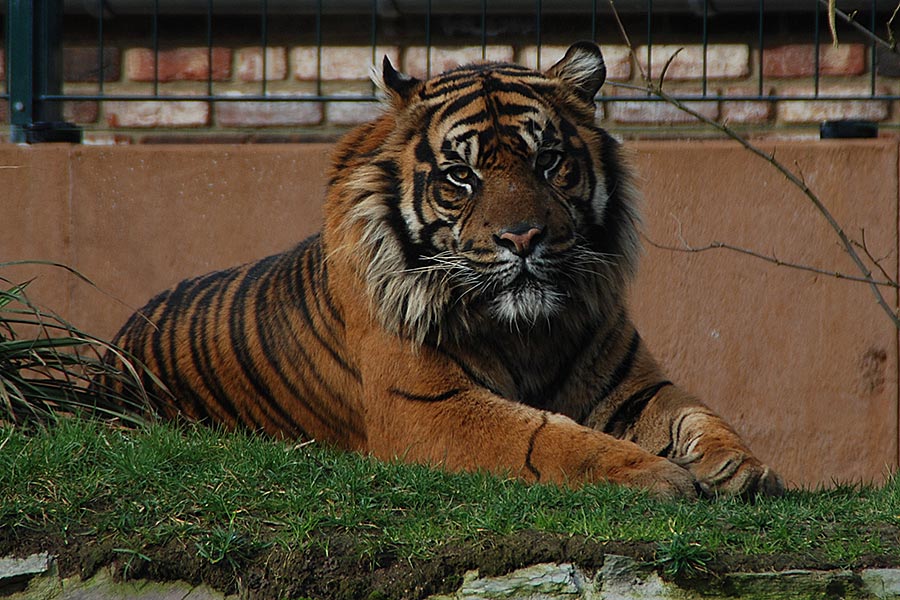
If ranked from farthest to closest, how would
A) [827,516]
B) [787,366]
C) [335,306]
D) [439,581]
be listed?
[787,366] → [335,306] → [827,516] → [439,581]

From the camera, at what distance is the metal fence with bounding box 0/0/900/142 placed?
20.1 feet

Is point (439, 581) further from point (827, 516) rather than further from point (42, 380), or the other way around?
point (42, 380)

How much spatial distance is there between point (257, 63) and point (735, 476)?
406cm

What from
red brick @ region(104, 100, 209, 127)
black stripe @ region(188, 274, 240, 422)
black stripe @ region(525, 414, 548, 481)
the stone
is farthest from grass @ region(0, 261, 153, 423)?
the stone

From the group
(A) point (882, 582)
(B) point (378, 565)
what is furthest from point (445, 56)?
(A) point (882, 582)

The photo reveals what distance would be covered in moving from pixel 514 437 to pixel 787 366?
1.99 meters

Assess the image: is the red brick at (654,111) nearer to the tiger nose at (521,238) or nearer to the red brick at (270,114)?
the red brick at (270,114)

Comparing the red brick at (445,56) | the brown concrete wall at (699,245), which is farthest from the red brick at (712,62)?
the brown concrete wall at (699,245)

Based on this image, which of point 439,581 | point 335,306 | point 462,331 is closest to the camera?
point 439,581

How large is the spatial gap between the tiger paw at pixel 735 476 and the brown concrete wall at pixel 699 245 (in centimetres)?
168

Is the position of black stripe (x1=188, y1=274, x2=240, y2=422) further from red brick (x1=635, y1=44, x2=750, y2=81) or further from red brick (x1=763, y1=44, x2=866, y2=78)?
red brick (x1=763, y1=44, x2=866, y2=78)

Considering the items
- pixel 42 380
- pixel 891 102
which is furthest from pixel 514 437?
pixel 891 102

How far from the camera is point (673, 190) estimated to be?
5.48 meters

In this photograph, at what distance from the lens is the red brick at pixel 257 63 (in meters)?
6.75
